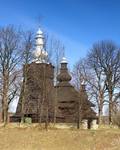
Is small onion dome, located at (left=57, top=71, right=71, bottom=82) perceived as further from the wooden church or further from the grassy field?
the grassy field

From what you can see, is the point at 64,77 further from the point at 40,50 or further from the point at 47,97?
the point at 47,97

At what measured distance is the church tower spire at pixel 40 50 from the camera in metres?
46.9

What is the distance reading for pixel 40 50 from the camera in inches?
2063

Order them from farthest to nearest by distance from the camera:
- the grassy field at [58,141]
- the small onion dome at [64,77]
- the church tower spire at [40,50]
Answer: the small onion dome at [64,77]
the church tower spire at [40,50]
the grassy field at [58,141]

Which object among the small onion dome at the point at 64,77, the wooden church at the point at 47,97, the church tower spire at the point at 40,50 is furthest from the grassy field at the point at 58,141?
the small onion dome at the point at 64,77

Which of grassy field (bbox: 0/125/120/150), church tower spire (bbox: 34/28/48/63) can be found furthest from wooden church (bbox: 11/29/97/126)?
grassy field (bbox: 0/125/120/150)

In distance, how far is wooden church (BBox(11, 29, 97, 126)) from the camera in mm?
47156

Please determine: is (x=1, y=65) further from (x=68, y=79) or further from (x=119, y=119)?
(x=119, y=119)

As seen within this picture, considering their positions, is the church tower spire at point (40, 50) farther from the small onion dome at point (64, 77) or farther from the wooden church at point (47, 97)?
the small onion dome at point (64, 77)

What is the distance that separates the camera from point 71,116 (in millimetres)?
54188

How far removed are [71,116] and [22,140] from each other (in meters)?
23.6

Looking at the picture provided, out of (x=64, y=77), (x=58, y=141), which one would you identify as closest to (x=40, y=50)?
(x=64, y=77)

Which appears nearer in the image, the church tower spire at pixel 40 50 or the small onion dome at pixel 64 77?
the church tower spire at pixel 40 50

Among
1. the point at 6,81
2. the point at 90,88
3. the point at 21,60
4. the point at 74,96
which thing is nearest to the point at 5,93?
the point at 6,81
